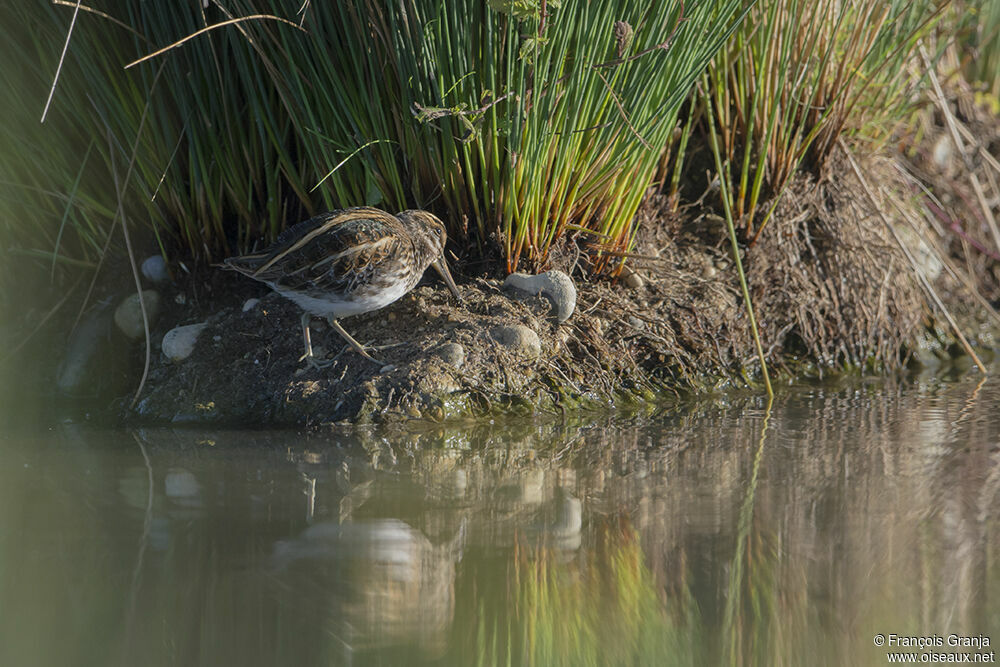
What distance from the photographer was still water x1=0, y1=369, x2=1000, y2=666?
2.11m

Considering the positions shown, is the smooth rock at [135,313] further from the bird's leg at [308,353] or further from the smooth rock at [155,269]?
the bird's leg at [308,353]

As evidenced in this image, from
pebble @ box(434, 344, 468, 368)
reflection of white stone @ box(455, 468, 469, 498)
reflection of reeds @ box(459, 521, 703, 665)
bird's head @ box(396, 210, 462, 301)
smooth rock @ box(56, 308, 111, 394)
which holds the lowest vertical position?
smooth rock @ box(56, 308, 111, 394)

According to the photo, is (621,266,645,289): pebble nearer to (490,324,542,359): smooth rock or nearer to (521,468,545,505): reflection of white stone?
(490,324,542,359): smooth rock

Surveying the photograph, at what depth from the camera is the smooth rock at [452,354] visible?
4047mm

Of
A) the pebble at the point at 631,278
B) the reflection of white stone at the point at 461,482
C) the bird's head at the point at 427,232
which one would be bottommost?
the pebble at the point at 631,278

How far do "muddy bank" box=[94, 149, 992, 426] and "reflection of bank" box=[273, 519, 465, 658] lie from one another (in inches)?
48.8

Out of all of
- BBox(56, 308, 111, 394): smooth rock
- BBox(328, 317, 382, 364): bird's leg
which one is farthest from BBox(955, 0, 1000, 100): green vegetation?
BBox(56, 308, 111, 394): smooth rock

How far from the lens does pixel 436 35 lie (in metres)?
3.71

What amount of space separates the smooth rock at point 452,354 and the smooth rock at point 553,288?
0.42 m

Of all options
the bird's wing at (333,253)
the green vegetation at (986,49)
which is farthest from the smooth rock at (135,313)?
the green vegetation at (986,49)

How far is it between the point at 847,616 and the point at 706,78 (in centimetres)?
294

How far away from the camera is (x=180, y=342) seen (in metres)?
4.30

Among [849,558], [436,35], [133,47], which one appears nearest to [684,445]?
[849,558]

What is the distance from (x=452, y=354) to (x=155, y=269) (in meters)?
1.56
